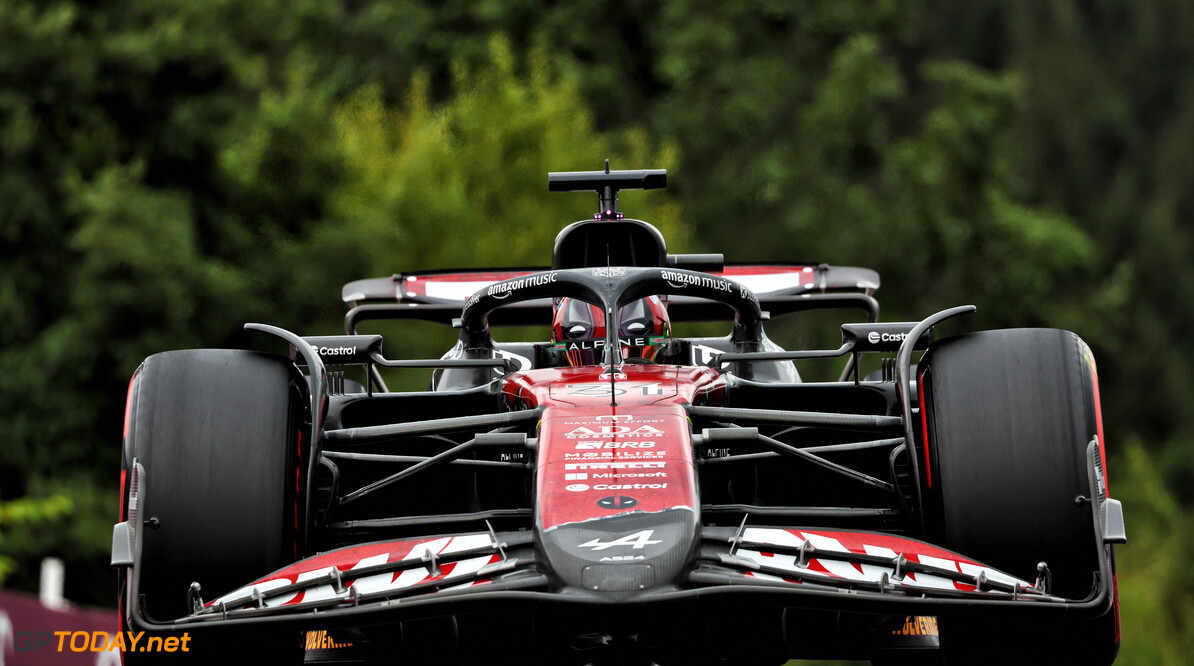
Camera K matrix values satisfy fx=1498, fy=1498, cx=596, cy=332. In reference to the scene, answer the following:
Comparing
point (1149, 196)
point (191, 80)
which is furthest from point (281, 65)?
point (1149, 196)

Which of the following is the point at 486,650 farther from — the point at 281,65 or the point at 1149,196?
the point at 1149,196

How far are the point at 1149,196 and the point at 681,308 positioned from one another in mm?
58860

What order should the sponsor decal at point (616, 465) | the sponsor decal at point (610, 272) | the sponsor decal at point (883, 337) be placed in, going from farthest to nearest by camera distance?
the sponsor decal at point (883, 337) → the sponsor decal at point (610, 272) → the sponsor decal at point (616, 465)

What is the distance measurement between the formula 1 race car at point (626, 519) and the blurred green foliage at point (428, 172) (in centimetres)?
1510

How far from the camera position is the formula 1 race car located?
4.36 m

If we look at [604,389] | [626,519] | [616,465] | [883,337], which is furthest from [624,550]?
[883,337]

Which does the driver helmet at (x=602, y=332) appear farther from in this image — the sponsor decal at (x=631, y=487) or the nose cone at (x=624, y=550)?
the nose cone at (x=624, y=550)

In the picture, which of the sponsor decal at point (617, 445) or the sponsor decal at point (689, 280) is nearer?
the sponsor decal at point (617, 445)

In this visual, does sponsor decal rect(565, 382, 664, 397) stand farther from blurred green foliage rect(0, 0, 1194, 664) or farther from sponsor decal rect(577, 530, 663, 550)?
blurred green foliage rect(0, 0, 1194, 664)

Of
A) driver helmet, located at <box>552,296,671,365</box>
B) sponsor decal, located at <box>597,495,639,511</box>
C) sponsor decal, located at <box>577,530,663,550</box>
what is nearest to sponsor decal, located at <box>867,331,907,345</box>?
driver helmet, located at <box>552,296,671,365</box>

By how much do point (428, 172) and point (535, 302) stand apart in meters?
16.5

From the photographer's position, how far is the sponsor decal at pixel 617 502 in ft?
15.0

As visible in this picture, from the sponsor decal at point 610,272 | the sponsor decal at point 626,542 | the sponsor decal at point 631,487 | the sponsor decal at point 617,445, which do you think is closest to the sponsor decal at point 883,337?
the sponsor decal at point 610,272

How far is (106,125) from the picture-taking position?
79.7 ft
